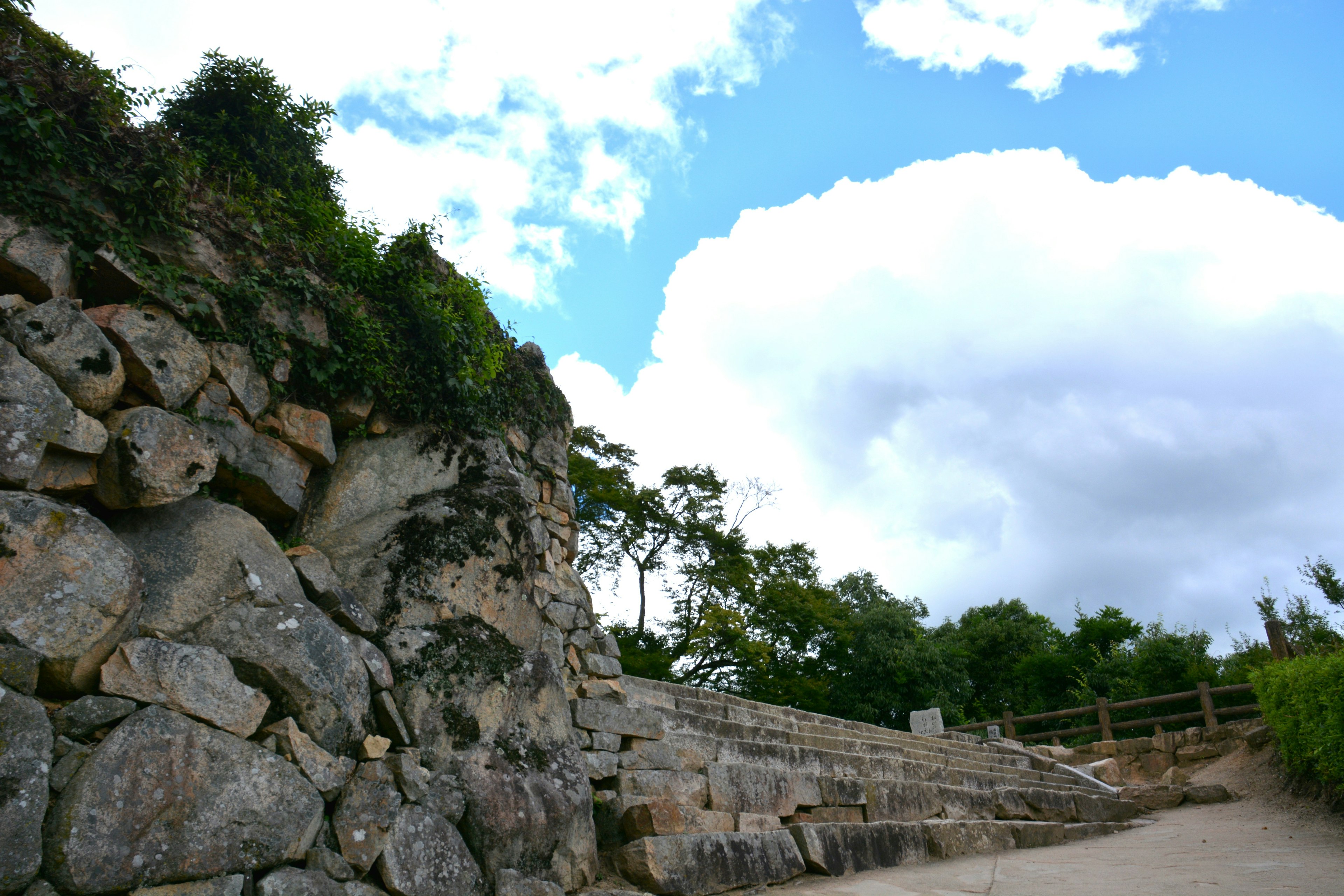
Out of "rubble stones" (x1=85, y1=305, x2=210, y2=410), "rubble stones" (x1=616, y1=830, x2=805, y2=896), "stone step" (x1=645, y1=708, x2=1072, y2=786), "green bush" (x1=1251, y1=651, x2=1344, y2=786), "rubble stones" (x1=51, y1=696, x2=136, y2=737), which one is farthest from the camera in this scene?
"green bush" (x1=1251, y1=651, x2=1344, y2=786)

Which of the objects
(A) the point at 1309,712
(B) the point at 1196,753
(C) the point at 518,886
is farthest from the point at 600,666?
(B) the point at 1196,753

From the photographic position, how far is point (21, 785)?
2.49m

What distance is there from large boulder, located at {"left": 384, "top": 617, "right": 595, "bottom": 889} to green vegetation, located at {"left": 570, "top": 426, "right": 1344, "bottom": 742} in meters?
13.5

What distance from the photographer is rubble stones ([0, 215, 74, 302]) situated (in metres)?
3.23

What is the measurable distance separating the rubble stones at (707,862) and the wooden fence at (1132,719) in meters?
10.5

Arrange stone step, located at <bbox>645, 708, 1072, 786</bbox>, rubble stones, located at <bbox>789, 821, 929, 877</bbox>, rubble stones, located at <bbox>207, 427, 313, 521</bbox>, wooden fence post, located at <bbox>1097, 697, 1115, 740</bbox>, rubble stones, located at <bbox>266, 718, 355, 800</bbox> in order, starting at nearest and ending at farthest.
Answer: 1. rubble stones, located at <bbox>266, 718, 355, 800</bbox>
2. rubble stones, located at <bbox>207, 427, 313, 521</bbox>
3. rubble stones, located at <bbox>789, 821, 929, 877</bbox>
4. stone step, located at <bbox>645, 708, 1072, 786</bbox>
5. wooden fence post, located at <bbox>1097, 697, 1115, 740</bbox>

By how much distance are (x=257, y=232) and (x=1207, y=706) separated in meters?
17.7

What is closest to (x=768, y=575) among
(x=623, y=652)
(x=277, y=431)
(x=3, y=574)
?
(x=623, y=652)

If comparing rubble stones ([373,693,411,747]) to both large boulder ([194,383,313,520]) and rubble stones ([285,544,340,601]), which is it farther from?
large boulder ([194,383,313,520])

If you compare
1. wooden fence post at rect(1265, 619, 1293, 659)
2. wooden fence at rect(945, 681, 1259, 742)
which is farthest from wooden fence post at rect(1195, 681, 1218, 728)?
wooden fence post at rect(1265, 619, 1293, 659)

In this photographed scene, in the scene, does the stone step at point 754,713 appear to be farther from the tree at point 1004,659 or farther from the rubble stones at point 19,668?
the tree at point 1004,659

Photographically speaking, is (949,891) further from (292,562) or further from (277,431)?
(277,431)

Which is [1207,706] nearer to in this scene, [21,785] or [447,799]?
[447,799]

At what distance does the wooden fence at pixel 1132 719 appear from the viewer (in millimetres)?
14531
